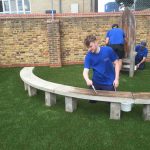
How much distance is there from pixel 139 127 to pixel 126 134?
1.20 feet

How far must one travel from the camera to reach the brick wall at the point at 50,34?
9.17 metres

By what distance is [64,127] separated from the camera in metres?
4.59

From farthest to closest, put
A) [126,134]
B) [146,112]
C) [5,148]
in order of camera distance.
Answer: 1. [146,112]
2. [126,134]
3. [5,148]

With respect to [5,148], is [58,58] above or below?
above

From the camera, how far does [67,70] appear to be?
8.84m

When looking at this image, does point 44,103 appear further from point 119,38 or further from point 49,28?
point 49,28

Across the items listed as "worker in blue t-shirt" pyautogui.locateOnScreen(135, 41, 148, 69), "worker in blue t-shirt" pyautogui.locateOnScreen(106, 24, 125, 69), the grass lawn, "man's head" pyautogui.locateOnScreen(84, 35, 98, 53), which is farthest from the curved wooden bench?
"worker in blue t-shirt" pyautogui.locateOnScreen(135, 41, 148, 69)

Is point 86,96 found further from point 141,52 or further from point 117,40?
point 141,52

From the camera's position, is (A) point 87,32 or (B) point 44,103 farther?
(A) point 87,32

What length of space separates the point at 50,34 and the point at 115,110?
506cm

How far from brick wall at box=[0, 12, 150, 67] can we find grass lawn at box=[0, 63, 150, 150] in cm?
318

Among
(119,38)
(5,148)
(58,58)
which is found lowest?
(5,148)

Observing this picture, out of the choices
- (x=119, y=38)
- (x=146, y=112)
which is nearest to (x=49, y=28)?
(x=119, y=38)

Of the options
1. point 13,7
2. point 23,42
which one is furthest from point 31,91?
point 13,7
